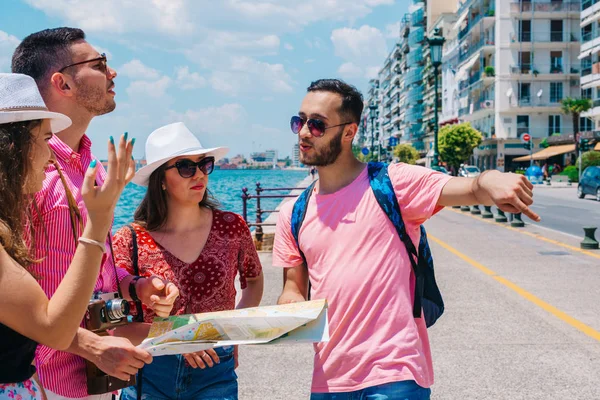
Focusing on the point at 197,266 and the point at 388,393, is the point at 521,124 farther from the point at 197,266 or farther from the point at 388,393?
the point at 388,393

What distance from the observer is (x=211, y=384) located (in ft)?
10.6

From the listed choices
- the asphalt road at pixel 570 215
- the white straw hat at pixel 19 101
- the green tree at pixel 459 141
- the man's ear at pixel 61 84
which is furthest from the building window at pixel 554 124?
the white straw hat at pixel 19 101

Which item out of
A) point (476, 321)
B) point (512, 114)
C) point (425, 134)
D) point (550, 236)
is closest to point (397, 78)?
point (425, 134)

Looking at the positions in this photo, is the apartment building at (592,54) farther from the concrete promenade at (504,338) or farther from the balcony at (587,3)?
the concrete promenade at (504,338)

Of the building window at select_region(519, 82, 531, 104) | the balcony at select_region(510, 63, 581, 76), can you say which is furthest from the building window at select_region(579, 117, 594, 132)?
the building window at select_region(519, 82, 531, 104)

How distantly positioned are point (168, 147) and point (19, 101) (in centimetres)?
137

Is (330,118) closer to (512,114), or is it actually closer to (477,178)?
(477,178)

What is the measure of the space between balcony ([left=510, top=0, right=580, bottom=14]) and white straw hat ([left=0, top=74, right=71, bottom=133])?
241 feet

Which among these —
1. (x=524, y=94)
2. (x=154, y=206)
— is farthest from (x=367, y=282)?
(x=524, y=94)

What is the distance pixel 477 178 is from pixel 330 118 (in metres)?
0.85

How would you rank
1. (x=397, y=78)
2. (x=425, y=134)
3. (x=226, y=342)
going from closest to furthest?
1. (x=226, y=342)
2. (x=425, y=134)
3. (x=397, y=78)

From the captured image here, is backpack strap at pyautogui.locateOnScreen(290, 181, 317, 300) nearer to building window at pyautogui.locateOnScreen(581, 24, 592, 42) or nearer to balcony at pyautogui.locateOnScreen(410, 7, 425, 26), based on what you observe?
building window at pyautogui.locateOnScreen(581, 24, 592, 42)

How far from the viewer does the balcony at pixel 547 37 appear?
6994cm

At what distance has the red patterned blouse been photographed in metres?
3.31
